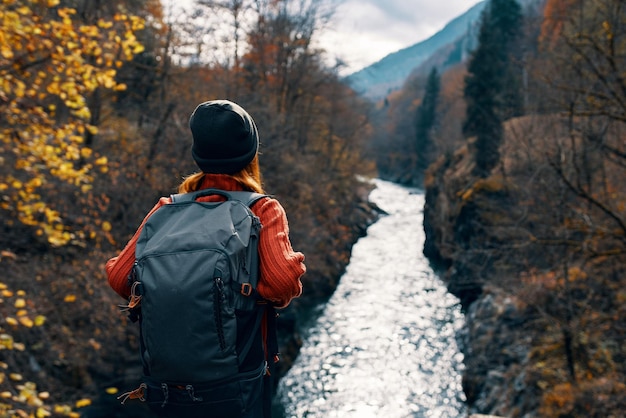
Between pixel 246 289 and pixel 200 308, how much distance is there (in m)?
0.19

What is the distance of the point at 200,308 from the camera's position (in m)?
1.65

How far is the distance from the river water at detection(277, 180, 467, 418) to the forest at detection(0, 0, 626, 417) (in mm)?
778

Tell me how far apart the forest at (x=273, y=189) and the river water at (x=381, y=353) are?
778mm

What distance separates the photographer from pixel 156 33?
1525 centimetres

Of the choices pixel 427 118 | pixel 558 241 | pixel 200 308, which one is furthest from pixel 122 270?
pixel 427 118

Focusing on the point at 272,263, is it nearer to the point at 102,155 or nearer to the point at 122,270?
the point at 122,270

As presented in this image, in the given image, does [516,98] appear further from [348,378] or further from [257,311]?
[257,311]

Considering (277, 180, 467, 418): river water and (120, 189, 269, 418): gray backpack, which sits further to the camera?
(277, 180, 467, 418): river water

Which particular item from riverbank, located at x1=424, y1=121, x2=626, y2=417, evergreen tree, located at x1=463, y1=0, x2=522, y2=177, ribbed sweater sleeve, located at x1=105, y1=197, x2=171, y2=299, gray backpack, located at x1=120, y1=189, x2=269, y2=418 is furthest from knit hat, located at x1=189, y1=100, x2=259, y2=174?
evergreen tree, located at x1=463, y1=0, x2=522, y2=177

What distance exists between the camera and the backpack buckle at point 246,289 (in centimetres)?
173

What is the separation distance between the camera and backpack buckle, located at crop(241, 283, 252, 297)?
5.68 ft

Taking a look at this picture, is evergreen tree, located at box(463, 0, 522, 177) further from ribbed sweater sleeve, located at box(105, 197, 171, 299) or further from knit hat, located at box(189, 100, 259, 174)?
ribbed sweater sleeve, located at box(105, 197, 171, 299)

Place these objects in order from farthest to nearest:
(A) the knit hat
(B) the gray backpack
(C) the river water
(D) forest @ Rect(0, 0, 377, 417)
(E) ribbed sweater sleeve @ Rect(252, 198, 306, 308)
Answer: (C) the river water, (D) forest @ Rect(0, 0, 377, 417), (A) the knit hat, (E) ribbed sweater sleeve @ Rect(252, 198, 306, 308), (B) the gray backpack

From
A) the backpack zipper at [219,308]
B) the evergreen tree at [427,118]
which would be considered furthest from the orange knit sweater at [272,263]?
the evergreen tree at [427,118]
